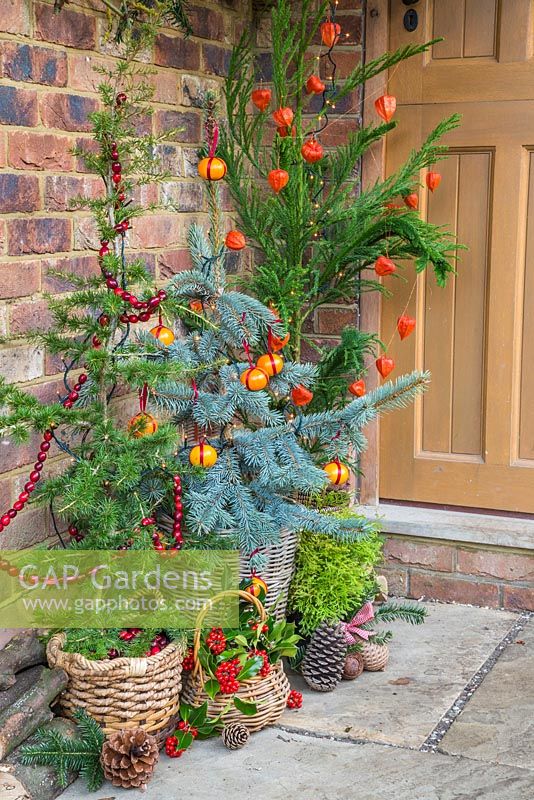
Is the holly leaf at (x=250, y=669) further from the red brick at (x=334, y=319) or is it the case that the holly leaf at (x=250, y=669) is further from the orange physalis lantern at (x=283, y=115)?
the orange physalis lantern at (x=283, y=115)

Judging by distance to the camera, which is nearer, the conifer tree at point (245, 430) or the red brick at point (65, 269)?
the red brick at point (65, 269)

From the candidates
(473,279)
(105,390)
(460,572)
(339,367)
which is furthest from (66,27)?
(460,572)

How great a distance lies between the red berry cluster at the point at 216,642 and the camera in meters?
2.89

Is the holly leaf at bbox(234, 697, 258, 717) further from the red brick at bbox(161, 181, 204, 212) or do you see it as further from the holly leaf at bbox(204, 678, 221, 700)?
the red brick at bbox(161, 181, 204, 212)

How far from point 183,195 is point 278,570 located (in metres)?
1.29

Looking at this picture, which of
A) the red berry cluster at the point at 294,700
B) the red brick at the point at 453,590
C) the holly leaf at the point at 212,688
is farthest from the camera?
the red brick at the point at 453,590

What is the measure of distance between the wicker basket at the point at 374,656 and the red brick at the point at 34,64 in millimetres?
1914

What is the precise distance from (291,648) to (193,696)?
1.01 ft

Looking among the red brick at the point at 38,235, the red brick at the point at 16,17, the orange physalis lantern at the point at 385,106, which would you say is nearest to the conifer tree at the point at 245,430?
the red brick at the point at 38,235

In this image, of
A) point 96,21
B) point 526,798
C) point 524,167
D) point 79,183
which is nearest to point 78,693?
point 526,798

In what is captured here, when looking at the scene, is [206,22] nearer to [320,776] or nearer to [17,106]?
[17,106]

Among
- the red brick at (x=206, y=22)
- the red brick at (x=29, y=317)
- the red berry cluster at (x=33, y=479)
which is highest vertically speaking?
the red brick at (x=206, y=22)

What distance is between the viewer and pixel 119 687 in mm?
2682

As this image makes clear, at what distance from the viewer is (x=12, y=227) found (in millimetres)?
2746
